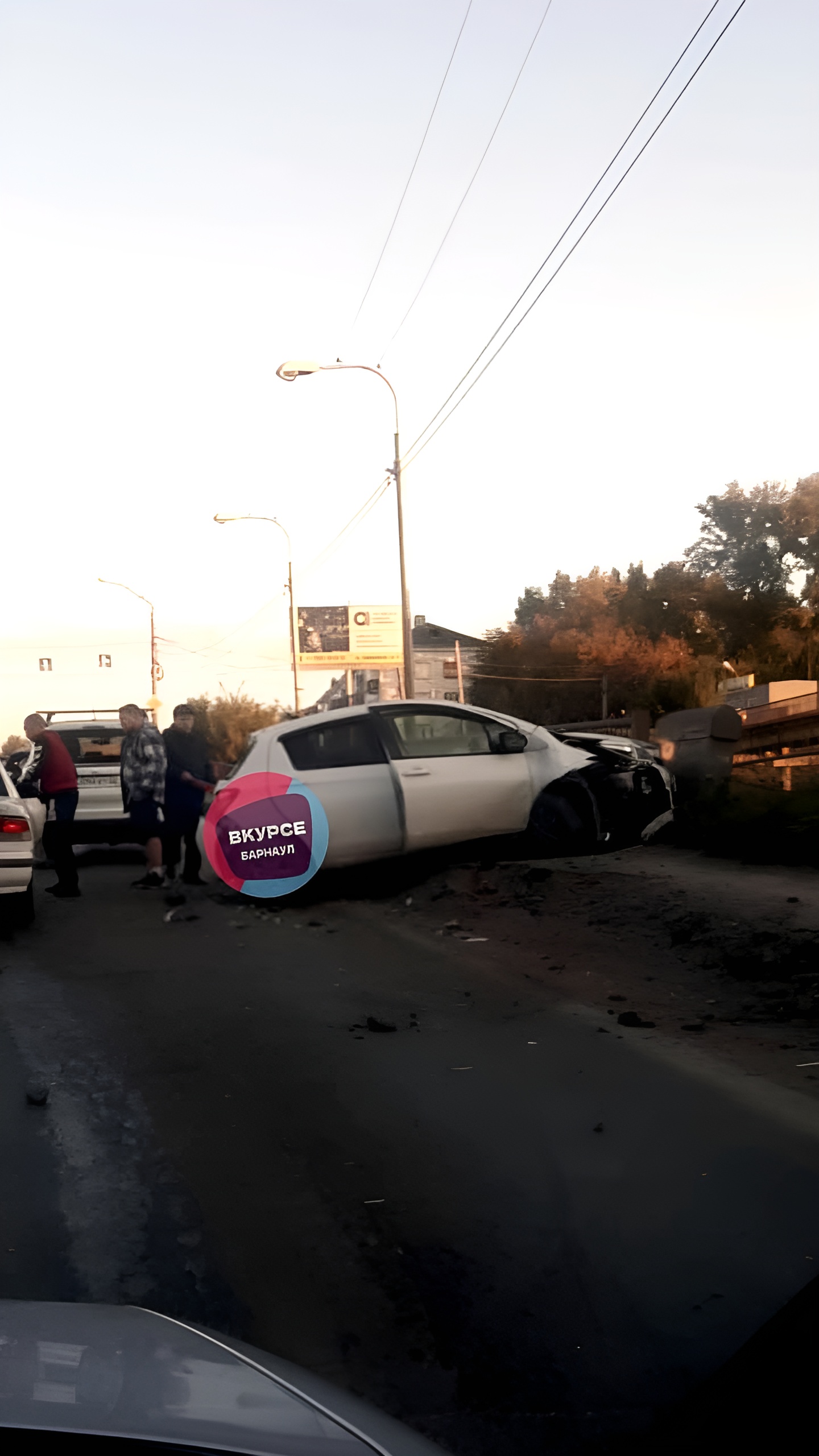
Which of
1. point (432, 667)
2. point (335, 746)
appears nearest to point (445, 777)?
point (335, 746)

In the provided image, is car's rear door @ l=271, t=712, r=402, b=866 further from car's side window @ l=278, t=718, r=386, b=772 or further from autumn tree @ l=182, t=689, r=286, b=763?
autumn tree @ l=182, t=689, r=286, b=763

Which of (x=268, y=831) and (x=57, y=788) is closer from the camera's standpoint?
(x=268, y=831)

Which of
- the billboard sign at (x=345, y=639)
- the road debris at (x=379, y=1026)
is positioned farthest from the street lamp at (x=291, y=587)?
the road debris at (x=379, y=1026)

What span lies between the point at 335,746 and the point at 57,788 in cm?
313

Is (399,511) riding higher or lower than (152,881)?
higher

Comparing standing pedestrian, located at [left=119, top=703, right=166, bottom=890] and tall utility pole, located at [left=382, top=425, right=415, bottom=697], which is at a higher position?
tall utility pole, located at [left=382, top=425, right=415, bottom=697]

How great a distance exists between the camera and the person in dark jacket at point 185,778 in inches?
440

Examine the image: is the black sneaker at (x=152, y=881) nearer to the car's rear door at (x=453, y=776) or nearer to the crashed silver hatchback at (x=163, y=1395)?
the car's rear door at (x=453, y=776)

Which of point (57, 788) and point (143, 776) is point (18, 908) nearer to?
point (57, 788)

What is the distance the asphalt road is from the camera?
273 centimetres

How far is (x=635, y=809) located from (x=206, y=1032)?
5.61 metres

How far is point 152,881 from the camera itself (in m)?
11.6

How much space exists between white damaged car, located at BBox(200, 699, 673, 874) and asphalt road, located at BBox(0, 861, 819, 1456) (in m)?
3.11

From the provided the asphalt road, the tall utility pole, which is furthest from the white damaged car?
the tall utility pole
